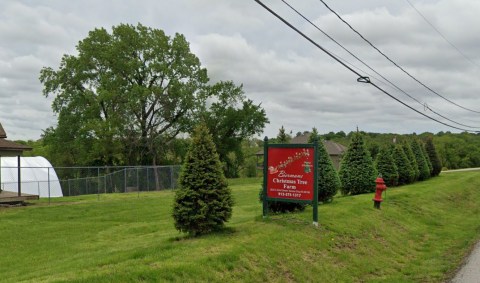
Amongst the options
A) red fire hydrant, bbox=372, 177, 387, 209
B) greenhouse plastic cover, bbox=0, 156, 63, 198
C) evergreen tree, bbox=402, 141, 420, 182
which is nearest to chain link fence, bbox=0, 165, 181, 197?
greenhouse plastic cover, bbox=0, 156, 63, 198

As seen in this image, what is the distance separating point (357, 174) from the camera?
1838 cm

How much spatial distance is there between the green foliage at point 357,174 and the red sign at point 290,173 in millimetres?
8870

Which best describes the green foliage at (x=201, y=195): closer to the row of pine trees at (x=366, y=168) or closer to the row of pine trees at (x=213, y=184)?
the row of pine trees at (x=213, y=184)

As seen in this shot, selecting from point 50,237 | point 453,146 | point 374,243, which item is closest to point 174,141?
point 50,237

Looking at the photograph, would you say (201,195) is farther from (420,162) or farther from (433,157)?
(433,157)

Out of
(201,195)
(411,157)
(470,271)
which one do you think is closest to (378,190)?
(470,271)

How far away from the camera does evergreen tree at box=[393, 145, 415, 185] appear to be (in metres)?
23.5

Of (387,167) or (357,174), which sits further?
(387,167)

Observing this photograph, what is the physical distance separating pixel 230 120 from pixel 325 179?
1654 inches

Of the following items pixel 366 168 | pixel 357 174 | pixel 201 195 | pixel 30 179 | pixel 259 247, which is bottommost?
pixel 30 179

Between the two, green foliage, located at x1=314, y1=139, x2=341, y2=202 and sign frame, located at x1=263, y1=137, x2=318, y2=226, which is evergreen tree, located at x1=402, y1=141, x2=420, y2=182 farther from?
sign frame, located at x1=263, y1=137, x2=318, y2=226

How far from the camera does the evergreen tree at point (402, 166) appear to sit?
77.2 ft

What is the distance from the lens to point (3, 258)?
9.93 m

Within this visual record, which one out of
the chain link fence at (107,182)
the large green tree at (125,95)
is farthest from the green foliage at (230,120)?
the chain link fence at (107,182)
